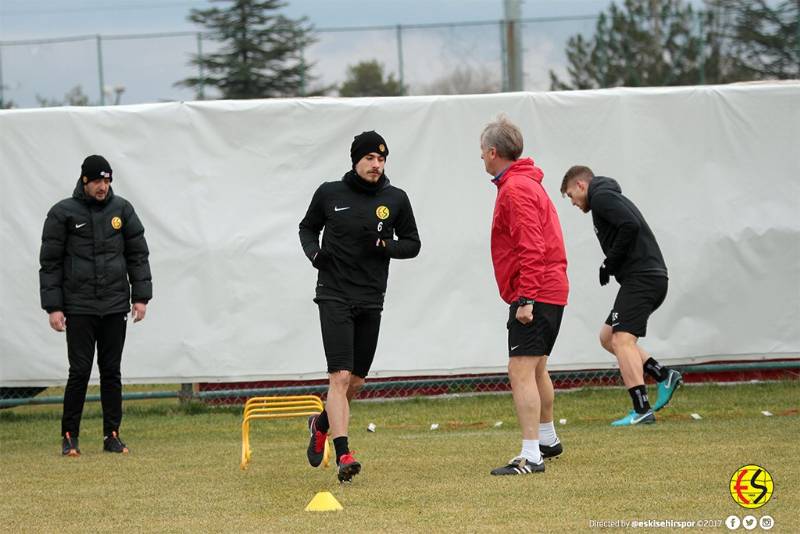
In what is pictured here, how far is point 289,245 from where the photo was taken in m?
11.0

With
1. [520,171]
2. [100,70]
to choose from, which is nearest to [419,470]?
[520,171]

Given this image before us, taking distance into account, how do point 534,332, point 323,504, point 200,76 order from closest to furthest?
point 323,504 → point 534,332 → point 200,76

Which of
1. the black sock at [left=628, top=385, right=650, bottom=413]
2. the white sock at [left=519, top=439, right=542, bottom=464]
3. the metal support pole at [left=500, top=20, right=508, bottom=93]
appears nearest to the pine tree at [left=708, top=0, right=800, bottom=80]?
the metal support pole at [left=500, top=20, right=508, bottom=93]

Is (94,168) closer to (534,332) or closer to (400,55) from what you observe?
(534,332)

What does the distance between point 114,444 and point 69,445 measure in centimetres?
31

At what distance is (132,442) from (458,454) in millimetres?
2806

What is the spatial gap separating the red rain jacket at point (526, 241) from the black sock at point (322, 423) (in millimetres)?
1269

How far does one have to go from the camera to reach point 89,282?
8.90 metres

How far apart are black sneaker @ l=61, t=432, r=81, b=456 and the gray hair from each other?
3826 millimetres

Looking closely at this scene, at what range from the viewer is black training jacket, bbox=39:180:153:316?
8883 mm

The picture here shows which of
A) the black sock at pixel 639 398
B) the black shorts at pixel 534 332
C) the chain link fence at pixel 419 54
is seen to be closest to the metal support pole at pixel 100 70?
the chain link fence at pixel 419 54

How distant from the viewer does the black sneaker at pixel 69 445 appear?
8961 mm

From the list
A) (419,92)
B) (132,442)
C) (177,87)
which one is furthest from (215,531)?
(177,87)

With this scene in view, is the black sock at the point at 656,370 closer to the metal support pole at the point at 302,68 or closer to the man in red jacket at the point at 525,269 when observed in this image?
the man in red jacket at the point at 525,269
